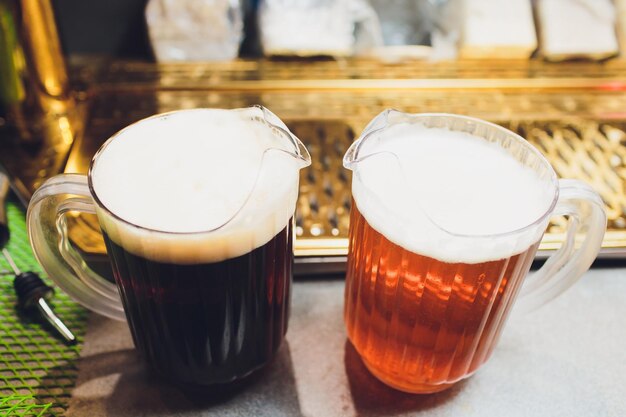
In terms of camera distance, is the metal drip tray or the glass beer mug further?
the metal drip tray

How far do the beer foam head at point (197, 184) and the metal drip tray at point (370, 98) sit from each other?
299 mm

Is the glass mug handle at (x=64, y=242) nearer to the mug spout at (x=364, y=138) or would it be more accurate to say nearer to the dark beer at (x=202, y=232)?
the dark beer at (x=202, y=232)

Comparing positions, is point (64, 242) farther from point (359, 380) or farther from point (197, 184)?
point (359, 380)

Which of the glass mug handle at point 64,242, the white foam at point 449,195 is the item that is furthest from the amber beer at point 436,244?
the glass mug handle at point 64,242

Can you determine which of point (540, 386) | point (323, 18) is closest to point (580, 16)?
point (323, 18)

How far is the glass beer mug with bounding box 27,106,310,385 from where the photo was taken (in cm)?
49

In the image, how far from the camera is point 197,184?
1.73 feet

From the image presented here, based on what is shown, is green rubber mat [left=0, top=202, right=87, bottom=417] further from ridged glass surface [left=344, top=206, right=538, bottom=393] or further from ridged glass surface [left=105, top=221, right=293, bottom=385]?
ridged glass surface [left=344, top=206, right=538, bottom=393]

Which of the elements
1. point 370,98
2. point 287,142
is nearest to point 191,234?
point 287,142

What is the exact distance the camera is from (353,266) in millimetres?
597

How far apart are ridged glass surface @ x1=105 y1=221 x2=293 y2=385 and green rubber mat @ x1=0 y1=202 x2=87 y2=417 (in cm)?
11

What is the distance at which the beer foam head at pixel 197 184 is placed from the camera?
483mm

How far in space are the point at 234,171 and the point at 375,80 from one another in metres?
0.59

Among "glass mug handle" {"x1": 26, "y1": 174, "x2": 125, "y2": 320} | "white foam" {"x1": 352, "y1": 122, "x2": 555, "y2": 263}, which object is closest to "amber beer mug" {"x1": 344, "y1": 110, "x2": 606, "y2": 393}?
"white foam" {"x1": 352, "y1": 122, "x2": 555, "y2": 263}
